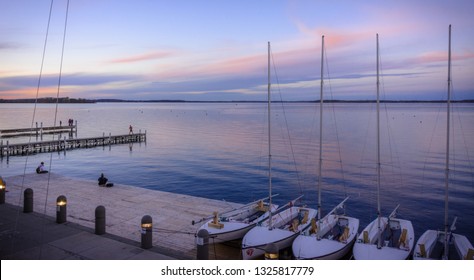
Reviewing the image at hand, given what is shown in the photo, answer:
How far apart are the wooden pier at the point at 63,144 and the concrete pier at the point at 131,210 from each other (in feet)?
71.5

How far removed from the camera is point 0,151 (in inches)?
1722

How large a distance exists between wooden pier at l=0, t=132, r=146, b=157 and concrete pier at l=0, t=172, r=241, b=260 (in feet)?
71.5

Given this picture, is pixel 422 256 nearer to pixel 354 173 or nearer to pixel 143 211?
pixel 143 211

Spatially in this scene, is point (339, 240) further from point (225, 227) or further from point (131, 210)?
point (131, 210)

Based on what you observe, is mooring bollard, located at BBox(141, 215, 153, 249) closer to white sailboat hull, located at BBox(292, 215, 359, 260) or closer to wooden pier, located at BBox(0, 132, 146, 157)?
white sailboat hull, located at BBox(292, 215, 359, 260)

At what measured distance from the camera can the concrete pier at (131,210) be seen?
13.6 metres

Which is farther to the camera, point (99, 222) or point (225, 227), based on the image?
point (225, 227)

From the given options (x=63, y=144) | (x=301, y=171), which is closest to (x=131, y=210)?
(x=301, y=171)

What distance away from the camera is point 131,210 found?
1745 cm

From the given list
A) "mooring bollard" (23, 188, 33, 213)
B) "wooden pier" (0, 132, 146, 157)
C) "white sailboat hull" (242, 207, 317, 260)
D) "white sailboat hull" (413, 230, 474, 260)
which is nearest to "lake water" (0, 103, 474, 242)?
"wooden pier" (0, 132, 146, 157)

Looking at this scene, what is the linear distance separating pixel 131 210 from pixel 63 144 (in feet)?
137

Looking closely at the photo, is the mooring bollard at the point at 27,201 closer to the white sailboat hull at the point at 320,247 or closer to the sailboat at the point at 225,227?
the sailboat at the point at 225,227

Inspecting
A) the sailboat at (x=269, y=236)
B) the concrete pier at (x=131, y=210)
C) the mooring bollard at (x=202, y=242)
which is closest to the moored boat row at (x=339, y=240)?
the sailboat at (x=269, y=236)
